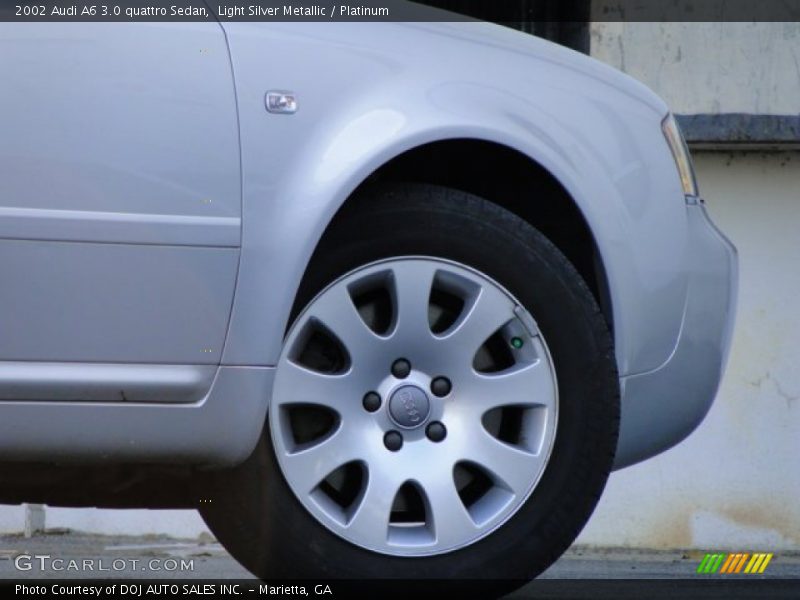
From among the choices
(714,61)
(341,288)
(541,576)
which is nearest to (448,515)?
(341,288)

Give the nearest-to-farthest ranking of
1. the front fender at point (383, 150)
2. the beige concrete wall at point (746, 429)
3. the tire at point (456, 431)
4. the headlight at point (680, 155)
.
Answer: the front fender at point (383, 150), the tire at point (456, 431), the headlight at point (680, 155), the beige concrete wall at point (746, 429)

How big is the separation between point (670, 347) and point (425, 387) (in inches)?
23.0

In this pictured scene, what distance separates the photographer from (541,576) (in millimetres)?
5723

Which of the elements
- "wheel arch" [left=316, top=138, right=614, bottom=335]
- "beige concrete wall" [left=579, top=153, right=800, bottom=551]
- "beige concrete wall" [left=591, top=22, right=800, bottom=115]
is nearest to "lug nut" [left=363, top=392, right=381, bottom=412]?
"wheel arch" [left=316, top=138, right=614, bottom=335]

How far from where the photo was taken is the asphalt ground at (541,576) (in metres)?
5.08

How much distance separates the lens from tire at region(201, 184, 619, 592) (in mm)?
3248

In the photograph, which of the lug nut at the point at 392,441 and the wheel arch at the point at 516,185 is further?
the wheel arch at the point at 516,185

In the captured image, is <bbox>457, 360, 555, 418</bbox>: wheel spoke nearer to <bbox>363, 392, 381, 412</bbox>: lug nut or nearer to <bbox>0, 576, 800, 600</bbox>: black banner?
<bbox>363, 392, 381, 412</bbox>: lug nut

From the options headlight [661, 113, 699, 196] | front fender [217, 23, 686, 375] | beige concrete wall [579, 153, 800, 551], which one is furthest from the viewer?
beige concrete wall [579, 153, 800, 551]

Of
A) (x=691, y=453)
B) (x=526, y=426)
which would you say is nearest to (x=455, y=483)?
(x=526, y=426)

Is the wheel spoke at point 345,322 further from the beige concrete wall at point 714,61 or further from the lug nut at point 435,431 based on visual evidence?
the beige concrete wall at point 714,61

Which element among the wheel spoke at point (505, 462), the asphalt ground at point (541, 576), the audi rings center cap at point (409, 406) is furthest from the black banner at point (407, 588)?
the audi rings center cap at point (409, 406)

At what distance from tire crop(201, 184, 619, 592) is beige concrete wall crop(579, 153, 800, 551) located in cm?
411

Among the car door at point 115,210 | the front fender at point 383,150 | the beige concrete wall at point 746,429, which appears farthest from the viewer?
the beige concrete wall at point 746,429
